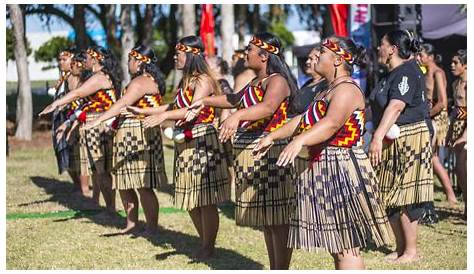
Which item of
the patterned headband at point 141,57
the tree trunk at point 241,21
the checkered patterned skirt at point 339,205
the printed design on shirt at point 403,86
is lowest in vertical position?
the checkered patterned skirt at point 339,205

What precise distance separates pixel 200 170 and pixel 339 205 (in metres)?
1.94

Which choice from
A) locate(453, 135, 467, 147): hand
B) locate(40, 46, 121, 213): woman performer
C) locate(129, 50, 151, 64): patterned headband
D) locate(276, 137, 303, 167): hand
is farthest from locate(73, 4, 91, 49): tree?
locate(276, 137, 303, 167): hand

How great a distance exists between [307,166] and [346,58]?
64 centimetres

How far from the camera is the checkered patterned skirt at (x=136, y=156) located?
23.0 feet

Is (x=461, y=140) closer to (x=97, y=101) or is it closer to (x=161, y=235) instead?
(x=161, y=235)

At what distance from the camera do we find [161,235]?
7320 millimetres

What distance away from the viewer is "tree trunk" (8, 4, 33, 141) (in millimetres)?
16109

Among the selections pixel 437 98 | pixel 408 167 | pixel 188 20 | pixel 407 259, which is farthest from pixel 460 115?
pixel 188 20

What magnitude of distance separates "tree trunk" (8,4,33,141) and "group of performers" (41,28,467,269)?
7.95 meters

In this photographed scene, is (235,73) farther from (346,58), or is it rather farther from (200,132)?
(346,58)

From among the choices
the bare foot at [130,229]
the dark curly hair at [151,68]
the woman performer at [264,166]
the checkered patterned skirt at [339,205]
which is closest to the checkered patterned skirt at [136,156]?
the dark curly hair at [151,68]

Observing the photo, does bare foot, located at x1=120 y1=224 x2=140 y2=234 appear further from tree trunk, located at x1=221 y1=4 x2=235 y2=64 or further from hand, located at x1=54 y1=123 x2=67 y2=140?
tree trunk, located at x1=221 y1=4 x2=235 y2=64

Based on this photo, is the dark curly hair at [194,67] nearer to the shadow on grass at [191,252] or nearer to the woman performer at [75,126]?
the shadow on grass at [191,252]

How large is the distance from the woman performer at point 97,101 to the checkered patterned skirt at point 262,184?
90.0 inches
